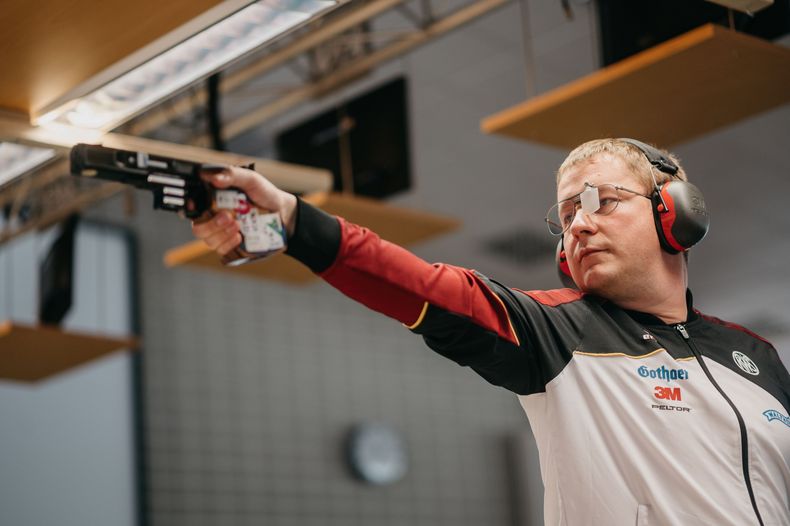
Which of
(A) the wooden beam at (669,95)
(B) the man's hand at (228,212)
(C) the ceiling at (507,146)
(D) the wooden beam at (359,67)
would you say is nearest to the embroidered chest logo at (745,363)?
(B) the man's hand at (228,212)

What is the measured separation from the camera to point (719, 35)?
3750 millimetres

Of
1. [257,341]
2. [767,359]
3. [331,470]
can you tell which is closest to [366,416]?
[331,470]

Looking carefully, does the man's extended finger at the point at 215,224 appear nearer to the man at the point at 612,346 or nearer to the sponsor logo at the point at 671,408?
the man at the point at 612,346

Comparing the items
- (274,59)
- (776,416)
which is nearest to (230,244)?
(776,416)

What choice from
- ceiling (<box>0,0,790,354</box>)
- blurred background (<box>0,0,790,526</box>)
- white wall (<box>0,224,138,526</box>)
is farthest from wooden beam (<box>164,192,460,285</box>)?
white wall (<box>0,224,138,526</box>)

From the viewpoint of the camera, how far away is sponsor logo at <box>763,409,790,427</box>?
1.93 m

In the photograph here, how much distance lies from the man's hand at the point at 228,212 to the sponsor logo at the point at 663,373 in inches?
27.8

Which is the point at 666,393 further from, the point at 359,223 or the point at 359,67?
the point at 359,67

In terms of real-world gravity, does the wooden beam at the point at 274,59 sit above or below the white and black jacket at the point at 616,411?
above

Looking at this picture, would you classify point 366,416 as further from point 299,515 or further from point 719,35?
point 719,35

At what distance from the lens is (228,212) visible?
1.52 meters

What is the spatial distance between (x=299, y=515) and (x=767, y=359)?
7.11m

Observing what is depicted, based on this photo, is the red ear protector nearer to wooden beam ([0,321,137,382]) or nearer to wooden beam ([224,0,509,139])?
wooden beam ([224,0,509,139])

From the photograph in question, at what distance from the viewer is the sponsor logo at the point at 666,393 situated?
73.4 inches
